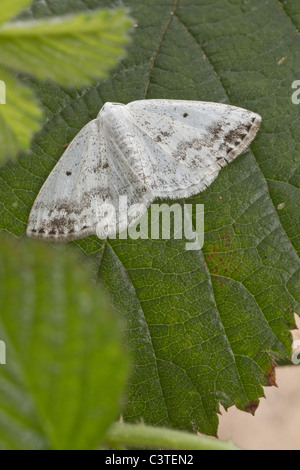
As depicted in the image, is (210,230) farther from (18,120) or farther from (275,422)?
(275,422)

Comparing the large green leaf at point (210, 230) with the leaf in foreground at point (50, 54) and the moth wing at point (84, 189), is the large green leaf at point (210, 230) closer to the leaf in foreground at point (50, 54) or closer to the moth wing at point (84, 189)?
the moth wing at point (84, 189)

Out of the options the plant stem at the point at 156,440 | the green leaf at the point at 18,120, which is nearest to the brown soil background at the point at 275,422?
the plant stem at the point at 156,440

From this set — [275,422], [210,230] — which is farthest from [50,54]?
[275,422]

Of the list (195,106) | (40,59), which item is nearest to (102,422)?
(40,59)

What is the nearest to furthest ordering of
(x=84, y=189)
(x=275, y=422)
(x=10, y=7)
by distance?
(x=10, y=7)
(x=84, y=189)
(x=275, y=422)

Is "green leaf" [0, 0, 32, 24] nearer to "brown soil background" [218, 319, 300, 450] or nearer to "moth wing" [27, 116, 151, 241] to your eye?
"moth wing" [27, 116, 151, 241]

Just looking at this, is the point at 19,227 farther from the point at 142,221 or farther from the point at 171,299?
the point at 171,299
